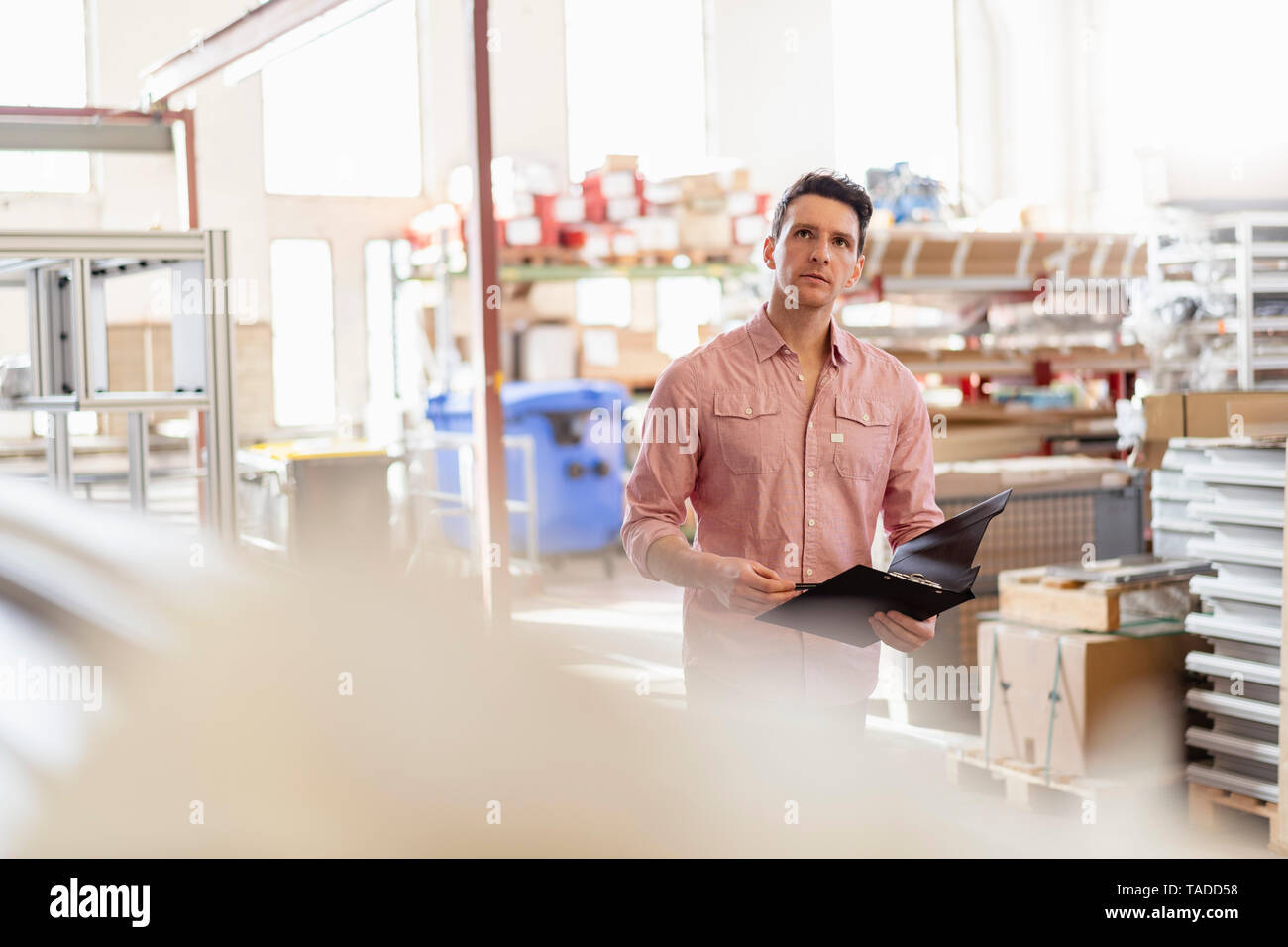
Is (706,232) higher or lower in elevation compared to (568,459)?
higher

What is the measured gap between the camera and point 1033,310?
8641mm

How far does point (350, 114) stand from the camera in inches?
588

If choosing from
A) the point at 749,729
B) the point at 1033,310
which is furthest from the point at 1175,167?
the point at 749,729

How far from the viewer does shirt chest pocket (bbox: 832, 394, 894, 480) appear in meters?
2.29

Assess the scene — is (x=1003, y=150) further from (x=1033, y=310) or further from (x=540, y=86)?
(x=1033, y=310)

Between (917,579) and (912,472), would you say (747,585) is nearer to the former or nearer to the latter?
(917,579)

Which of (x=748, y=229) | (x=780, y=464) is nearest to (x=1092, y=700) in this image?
(x=780, y=464)

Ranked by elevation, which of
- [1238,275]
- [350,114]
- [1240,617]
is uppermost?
[350,114]

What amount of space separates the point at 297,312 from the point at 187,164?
6685mm

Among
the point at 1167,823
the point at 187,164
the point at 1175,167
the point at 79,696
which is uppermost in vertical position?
the point at 187,164

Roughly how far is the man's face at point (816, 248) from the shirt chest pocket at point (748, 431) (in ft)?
0.61

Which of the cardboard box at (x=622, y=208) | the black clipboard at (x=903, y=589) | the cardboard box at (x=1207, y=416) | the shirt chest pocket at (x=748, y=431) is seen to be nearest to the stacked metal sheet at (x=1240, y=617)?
the cardboard box at (x=1207, y=416)

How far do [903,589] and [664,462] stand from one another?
460 mm

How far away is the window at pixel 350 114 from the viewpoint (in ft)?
48.3
